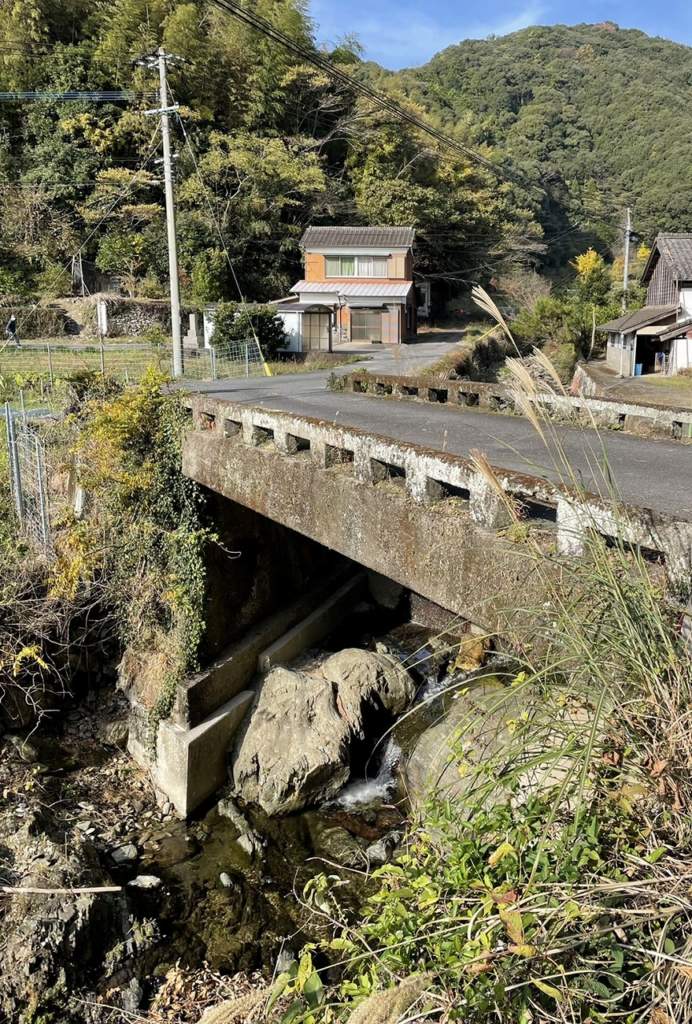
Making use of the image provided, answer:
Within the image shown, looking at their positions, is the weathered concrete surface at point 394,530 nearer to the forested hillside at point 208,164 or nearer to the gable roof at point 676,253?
the gable roof at point 676,253

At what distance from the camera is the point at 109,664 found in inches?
Answer: 415

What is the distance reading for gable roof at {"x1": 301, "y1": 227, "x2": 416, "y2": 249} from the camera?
119 feet

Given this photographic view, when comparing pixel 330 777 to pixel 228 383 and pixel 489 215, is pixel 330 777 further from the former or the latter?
pixel 489 215

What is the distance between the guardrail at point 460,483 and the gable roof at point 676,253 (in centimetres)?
2636

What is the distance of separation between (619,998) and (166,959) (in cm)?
602

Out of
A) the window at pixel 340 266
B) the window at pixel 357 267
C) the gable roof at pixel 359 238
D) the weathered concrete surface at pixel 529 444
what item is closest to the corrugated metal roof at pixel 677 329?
the gable roof at pixel 359 238

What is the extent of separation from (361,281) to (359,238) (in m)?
2.13

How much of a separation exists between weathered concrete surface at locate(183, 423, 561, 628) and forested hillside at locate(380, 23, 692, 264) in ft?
201

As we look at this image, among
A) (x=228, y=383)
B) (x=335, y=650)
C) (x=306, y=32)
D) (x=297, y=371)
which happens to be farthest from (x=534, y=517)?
(x=306, y=32)

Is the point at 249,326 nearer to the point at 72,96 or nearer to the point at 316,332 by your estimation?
the point at 316,332

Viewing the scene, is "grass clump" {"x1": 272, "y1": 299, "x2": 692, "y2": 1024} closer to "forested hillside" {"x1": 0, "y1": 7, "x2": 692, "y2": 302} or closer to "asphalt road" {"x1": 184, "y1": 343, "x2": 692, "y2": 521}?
"asphalt road" {"x1": 184, "y1": 343, "x2": 692, "y2": 521}

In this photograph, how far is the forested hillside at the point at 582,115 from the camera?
6412 centimetres

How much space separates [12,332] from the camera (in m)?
27.7

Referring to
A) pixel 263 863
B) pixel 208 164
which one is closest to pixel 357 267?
pixel 208 164
